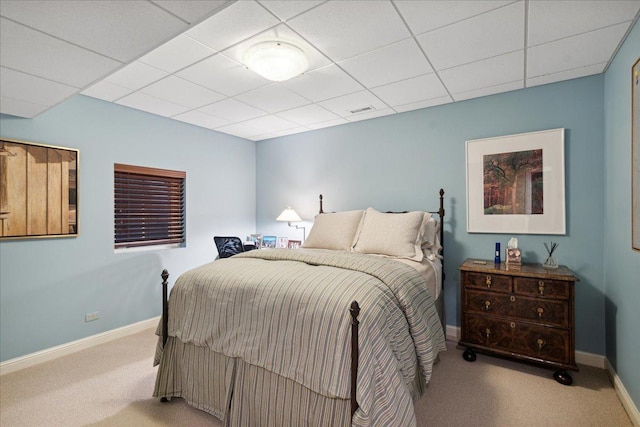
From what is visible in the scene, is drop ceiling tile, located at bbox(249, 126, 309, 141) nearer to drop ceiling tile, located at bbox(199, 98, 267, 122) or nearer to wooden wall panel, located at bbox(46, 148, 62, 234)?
drop ceiling tile, located at bbox(199, 98, 267, 122)

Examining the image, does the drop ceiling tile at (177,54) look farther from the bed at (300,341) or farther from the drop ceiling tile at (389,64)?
the bed at (300,341)

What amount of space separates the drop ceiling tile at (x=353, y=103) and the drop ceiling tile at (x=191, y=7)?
1.93 meters

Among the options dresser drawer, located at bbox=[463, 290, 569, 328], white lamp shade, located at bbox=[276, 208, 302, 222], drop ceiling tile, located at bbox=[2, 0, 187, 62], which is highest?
drop ceiling tile, located at bbox=[2, 0, 187, 62]

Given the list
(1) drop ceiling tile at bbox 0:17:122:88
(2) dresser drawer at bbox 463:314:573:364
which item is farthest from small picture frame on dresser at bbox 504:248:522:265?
(1) drop ceiling tile at bbox 0:17:122:88

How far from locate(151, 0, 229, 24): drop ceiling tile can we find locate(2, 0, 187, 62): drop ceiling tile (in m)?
0.05

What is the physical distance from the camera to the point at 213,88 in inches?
118

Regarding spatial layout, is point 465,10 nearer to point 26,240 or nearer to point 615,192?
point 615,192

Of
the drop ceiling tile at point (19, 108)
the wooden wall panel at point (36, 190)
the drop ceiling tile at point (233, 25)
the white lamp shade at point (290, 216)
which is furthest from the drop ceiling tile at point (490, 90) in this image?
the wooden wall panel at point (36, 190)

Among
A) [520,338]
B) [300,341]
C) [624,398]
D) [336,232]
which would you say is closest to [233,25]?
[300,341]

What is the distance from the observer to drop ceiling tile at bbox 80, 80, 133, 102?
292cm

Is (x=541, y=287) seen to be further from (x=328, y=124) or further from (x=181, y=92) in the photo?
(x=181, y=92)

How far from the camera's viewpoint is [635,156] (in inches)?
78.4

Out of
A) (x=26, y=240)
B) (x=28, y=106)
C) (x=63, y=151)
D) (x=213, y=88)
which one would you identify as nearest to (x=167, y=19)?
(x=213, y=88)

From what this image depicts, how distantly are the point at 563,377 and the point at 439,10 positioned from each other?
9.17ft
